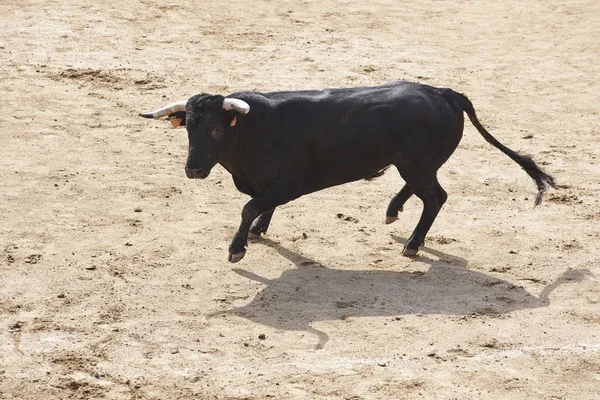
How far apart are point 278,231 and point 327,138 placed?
1197 mm

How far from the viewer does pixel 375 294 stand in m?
9.51

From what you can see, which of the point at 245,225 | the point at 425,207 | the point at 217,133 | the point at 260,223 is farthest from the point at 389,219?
the point at 217,133

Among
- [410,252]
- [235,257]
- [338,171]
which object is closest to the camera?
[235,257]

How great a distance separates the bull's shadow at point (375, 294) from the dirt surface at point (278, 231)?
0.02 m

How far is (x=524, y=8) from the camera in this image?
1775cm

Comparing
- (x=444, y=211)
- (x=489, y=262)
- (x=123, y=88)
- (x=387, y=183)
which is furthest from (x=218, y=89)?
(x=489, y=262)

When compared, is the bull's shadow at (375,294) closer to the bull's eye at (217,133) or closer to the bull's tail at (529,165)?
the bull's tail at (529,165)

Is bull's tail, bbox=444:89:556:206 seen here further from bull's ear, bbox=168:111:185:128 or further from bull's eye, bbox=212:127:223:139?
bull's ear, bbox=168:111:185:128

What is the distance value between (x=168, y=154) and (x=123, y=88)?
1.91 metres

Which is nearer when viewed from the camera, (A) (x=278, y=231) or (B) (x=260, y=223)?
(B) (x=260, y=223)

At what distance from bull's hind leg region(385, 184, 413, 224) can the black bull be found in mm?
487

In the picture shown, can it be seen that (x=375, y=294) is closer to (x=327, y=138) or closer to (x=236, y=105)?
(x=327, y=138)

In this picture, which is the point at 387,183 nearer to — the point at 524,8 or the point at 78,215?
the point at 78,215

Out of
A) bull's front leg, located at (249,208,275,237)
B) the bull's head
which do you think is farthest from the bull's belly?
the bull's head
